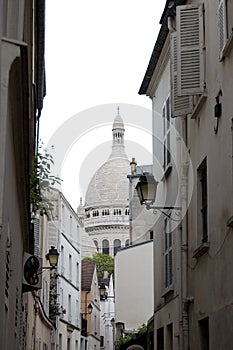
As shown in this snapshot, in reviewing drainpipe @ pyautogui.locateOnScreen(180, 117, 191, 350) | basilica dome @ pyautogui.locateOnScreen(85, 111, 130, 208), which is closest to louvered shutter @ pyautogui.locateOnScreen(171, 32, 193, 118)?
drainpipe @ pyautogui.locateOnScreen(180, 117, 191, 350)

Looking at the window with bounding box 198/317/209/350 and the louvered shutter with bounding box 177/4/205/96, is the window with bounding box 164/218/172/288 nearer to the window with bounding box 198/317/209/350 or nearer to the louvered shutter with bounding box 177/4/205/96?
the window with bounding box 198/317/209/350

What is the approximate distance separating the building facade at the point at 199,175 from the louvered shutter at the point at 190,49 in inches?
0.7

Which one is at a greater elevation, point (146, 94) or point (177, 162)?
point (146, 94)

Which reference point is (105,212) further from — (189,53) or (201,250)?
(201,250)

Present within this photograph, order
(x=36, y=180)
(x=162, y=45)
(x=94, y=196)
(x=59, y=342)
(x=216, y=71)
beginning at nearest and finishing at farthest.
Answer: (x=216, y=71) < (x=36, y=180) < (x=162, y=45) < (x=59, y=342) < (x=94, y=196)

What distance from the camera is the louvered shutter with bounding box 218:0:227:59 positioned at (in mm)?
10656

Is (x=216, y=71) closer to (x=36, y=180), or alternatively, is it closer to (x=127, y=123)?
(x=36, y=180)

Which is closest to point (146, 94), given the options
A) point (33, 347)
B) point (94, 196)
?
point (33, 347)

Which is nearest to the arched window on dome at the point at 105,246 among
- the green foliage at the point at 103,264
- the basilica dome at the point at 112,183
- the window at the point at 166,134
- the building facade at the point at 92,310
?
the basilica dome at the point at 112,183

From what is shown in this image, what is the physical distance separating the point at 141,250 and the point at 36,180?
43.8 feet

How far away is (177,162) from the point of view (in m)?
14.7

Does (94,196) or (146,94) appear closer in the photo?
(146,94)

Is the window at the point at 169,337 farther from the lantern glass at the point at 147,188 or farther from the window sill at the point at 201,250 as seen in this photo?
the window sill at the point at 201,250

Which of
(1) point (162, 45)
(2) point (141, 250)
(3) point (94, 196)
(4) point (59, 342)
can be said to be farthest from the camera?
(3) point (94, 196)
